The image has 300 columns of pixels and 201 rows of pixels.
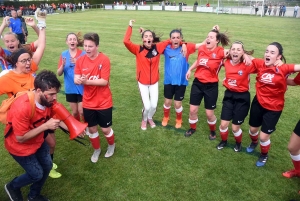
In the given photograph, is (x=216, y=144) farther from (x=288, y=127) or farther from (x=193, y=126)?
(x=288, y=127)

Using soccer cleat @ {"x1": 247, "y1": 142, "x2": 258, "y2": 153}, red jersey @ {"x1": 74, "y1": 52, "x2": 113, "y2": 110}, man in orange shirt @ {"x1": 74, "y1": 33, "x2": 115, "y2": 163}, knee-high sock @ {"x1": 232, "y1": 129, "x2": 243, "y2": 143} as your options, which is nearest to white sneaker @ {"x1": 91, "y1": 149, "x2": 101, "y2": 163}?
man in orange shirt @ {"x1": 74, "y1": 33, "x2": 115, "y2": 163}

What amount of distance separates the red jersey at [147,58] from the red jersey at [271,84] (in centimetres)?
192

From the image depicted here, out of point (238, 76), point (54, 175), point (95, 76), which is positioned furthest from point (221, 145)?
point (54, 175)

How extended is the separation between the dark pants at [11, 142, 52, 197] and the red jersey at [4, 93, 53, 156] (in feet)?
0.37

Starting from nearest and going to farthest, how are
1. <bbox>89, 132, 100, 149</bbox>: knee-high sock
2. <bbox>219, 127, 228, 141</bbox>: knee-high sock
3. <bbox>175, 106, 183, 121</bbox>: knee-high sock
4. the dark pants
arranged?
the dark pants → <bbox>89, 132, 100, 149</bbox>: knee-high sock → <bbox>219, 127, 228, 141</bbox>: knee-high sock → <bbox>175, 106, 183, 121</bbox>: knee-high sock

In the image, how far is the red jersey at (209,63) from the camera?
4938mm

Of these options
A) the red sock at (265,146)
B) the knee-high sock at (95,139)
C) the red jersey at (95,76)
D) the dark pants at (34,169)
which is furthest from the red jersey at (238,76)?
the dark pants at (34,169)

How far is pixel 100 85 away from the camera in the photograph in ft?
13.5

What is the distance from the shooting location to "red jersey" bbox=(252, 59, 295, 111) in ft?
13.3

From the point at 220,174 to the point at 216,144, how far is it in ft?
3.27

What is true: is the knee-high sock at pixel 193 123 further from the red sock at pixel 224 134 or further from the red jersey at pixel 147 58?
the red jersey at pixel 147 58

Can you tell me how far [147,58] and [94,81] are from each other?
5.30ft

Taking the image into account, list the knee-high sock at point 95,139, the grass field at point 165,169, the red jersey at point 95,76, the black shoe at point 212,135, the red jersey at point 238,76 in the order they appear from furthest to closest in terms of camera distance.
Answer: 1. the black shoe at point 212,135
2. the knee-high sock at point 95,139
3. the red jersey at point 238,76
4. the red jersey at point 95,76
5. the grass field at point 165,169

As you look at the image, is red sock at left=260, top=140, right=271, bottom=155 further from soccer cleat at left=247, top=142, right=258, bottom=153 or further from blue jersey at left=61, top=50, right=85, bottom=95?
blue jersey at left=61, top=50, right=85, bottom=95
